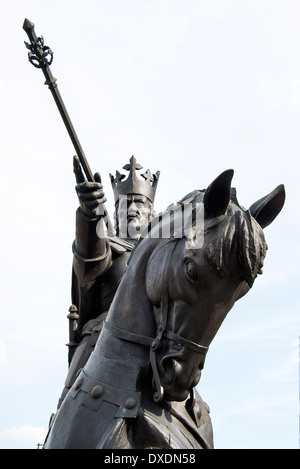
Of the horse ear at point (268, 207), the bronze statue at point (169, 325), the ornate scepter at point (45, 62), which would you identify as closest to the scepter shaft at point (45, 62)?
the ornate scepter at point (45, 62)

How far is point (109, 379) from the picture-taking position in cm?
382

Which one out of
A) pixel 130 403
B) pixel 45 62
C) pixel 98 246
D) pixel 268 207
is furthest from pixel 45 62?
pixel 130 403

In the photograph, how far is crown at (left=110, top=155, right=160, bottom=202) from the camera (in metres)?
7.03

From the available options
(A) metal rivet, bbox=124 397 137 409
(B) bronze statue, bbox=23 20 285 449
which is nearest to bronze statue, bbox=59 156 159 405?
(B) bronze statue, bbox=23 20 285 449

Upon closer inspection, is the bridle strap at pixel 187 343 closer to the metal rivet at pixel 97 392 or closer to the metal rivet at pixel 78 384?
the metal rivet at pixel 97 392

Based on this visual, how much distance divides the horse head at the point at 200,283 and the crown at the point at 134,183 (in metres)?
3.27

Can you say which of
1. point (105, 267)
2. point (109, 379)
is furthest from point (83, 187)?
point (109, 379)

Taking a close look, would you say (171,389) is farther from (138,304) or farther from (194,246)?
(194,246)

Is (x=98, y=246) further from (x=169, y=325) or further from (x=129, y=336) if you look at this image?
(x=169, y=325)

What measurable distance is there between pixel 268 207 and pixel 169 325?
3.57ft

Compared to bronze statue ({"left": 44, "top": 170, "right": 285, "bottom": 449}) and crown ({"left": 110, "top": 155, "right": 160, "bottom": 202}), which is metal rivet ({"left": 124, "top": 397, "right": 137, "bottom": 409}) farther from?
crown ({"left": 110, "top": 155, "right": 160, "bottom": 202})

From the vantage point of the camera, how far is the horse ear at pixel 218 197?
3.75 meters

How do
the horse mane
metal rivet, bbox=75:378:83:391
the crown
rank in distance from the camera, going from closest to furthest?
the horse mane < metal rivet, bbox=75:378:83:391 < the crown
